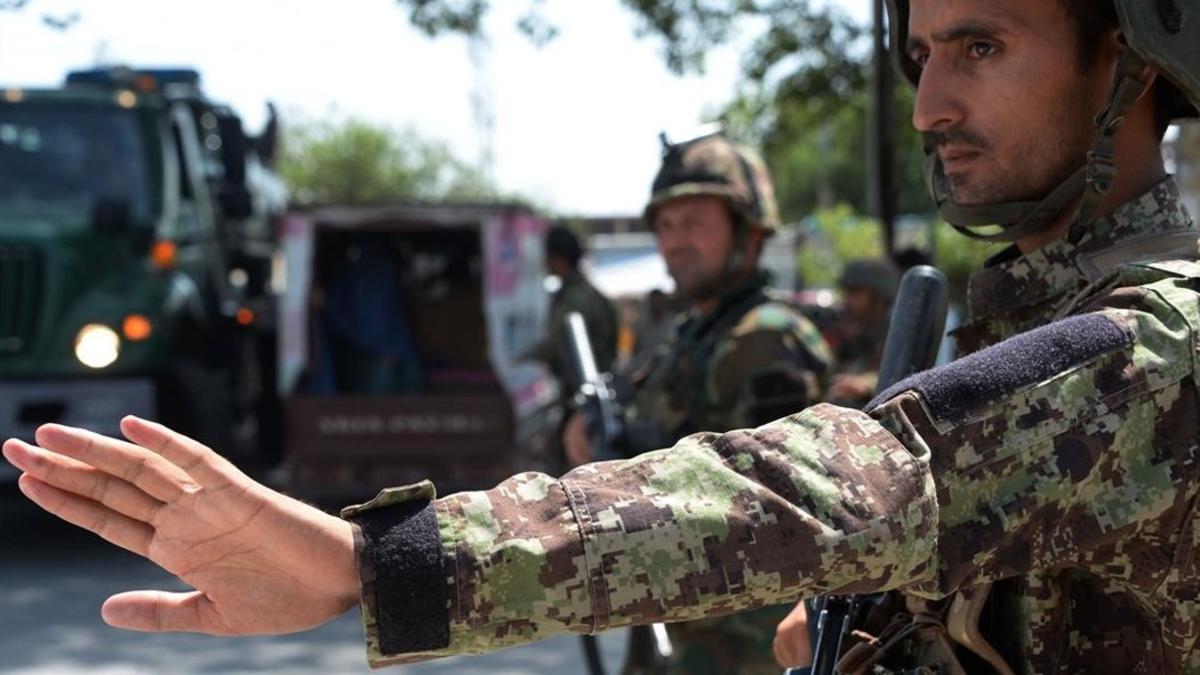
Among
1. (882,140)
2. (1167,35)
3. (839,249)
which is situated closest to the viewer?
(1167,35)

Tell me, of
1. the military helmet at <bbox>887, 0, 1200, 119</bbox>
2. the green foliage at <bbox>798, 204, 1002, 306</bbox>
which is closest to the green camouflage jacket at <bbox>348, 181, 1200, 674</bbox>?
the military helmet at <bbox>887, 0, 1200, 119</bbox>

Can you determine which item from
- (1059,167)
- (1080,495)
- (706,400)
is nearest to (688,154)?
(706,400)

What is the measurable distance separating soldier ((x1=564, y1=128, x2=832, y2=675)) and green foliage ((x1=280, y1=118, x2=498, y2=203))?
48057 mm

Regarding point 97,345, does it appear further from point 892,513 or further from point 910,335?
point 892,513

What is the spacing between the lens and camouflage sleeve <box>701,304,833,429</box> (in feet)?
10.8

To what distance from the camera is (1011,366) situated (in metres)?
1.27

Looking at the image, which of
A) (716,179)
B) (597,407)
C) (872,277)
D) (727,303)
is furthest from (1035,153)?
(872,277)

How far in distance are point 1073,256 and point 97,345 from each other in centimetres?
706

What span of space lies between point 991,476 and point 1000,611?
1.22 ft

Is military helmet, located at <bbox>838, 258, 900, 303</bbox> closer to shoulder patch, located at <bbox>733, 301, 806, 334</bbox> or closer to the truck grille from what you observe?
shoulder patch, located at <bbox>733, 301, 806, 334</bbox>

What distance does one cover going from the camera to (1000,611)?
5.17ft

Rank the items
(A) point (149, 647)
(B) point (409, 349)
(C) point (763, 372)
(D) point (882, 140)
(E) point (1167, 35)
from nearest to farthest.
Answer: (E) point (1167, 35)
(C) point (763, 372)
(A) point (149, 647)
(D) point (882, 140)
(B) point (409, 349)

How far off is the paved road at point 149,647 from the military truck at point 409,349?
5.45 ft

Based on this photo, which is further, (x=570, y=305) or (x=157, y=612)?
(x=570, y=305)
